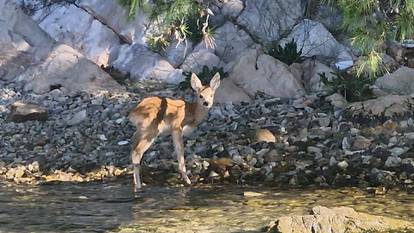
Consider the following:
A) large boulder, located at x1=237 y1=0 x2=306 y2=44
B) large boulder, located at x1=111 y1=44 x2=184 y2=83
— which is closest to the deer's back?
large boulder, located at x1=111 y1=44 x2=184 y2=83

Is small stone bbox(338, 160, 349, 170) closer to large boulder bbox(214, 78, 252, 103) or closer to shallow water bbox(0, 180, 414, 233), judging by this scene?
shallow water bbox(0, 180, 414, 233)

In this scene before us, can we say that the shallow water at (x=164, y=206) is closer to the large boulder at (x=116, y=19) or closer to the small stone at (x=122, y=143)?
the small stone at (x=122, y=143)

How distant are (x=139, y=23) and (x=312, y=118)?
7.23 meters

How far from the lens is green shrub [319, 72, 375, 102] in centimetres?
1337

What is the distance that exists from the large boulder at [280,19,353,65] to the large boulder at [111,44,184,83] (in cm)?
271

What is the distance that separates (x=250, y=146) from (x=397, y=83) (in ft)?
13.0

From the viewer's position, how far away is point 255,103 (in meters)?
14.0

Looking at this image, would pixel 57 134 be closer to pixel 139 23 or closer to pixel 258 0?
pixel 139 23

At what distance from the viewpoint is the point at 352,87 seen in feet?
44.2

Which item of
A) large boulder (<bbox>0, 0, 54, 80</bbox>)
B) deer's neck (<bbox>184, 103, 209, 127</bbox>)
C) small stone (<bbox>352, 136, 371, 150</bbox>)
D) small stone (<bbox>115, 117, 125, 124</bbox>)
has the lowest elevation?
small stone (<bbox>352, 136, 371, 150</bbox>)

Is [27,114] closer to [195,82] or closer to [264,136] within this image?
[195,82]

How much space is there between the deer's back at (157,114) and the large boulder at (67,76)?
467 centimetres

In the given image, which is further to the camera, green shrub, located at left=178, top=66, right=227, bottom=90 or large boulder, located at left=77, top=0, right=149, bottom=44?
large boulder, located at left=77, top=0, right=149, bottom=44

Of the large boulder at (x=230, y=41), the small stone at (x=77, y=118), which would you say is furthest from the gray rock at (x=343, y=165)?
the large boulder at (x=230, y=41)
